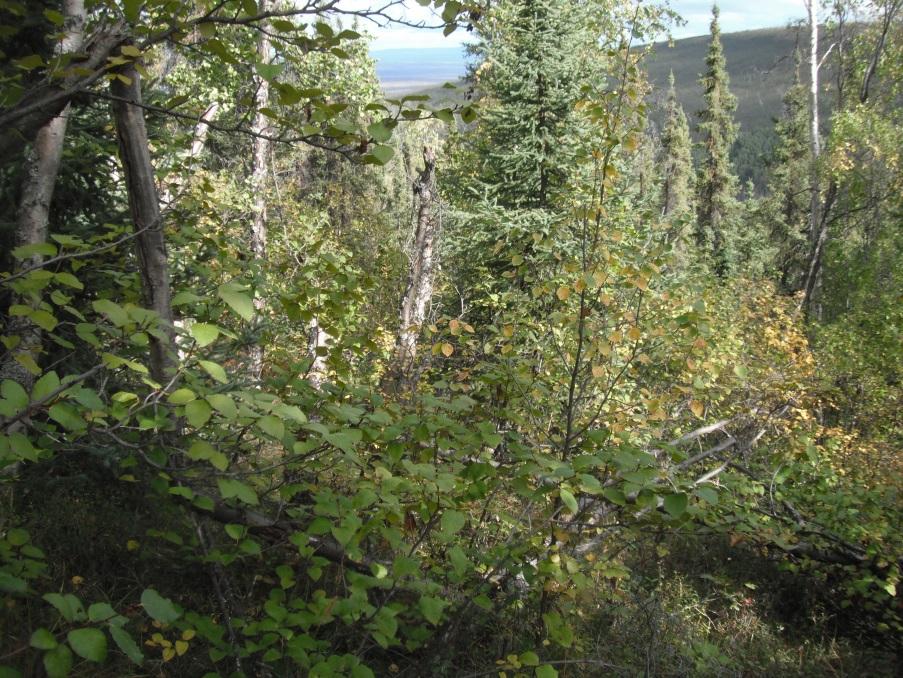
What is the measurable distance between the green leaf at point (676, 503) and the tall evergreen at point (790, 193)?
34057 mm

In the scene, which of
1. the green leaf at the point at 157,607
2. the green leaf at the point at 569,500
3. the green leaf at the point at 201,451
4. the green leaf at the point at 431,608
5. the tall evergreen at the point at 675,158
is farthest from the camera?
the tall evergreen at the point at 675,158

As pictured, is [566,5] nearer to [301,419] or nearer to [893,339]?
[893,339]

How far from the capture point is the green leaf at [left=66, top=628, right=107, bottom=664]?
50.7 inches

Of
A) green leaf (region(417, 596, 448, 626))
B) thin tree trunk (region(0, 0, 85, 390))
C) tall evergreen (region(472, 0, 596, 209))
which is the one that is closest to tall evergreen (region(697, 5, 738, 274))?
tall evergreen (region(472, 0, 596, 209))

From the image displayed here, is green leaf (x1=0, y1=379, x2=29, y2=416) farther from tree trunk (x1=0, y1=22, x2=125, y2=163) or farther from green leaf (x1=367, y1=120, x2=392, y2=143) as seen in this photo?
green leaf (x1=367, y1=120, x2=392, y2=143)

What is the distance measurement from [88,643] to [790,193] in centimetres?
3934

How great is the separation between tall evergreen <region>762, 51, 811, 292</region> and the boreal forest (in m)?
24.1

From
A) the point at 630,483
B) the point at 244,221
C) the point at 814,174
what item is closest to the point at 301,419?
the point at 630,483

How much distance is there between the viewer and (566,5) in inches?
539

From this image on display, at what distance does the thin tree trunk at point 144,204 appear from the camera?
9.05ft

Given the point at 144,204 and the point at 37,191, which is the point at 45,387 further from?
the point at 37,191

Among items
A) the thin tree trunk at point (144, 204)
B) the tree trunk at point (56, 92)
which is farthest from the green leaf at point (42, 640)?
the tree trunk at point (56, 92)

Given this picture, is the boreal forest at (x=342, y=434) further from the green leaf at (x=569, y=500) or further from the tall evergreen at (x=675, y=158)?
the tall evergreen at (x=675, y=158)

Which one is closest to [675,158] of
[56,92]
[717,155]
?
[717,155]
